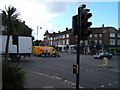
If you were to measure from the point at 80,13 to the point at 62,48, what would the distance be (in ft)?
280

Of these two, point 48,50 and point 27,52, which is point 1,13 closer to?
point 27,52

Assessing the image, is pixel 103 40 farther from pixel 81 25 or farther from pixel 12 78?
pixel 12 78

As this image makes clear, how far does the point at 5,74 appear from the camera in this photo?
5562 millimetres

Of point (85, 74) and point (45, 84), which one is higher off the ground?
point (45, 84)

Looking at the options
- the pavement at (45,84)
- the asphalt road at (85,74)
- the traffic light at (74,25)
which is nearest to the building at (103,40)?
the asphalt road at (85,74)

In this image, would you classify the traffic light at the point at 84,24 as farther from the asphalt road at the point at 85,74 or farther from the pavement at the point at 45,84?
the asphalt road at the point at 85,74

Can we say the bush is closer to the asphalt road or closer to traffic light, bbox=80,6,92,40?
traffic light, bbox=80,6,92,40

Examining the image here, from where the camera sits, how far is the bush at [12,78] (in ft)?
17.9

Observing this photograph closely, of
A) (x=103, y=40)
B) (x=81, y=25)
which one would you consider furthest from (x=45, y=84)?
(x=103, y=40)

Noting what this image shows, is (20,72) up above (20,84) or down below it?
above

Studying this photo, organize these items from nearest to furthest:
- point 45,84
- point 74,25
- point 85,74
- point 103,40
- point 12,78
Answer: point 12,78
point 74,25
point 45,84
point 85,74
point 103,40

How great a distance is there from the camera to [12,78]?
5590 mm

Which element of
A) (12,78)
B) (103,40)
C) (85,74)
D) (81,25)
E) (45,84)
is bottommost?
(85,74)

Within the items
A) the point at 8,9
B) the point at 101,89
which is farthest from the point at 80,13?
the point at 8,9
